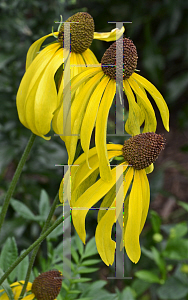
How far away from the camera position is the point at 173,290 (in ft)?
2.75

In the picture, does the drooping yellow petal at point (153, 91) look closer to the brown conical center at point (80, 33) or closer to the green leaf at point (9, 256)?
the brown conical center at point (80, 33)

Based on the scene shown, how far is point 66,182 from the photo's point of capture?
31 cm

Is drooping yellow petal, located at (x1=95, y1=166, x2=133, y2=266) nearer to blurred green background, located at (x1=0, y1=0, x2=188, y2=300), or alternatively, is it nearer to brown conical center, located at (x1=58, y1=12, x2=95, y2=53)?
brown conical center, located at (x1=58, y1=12, x2=95, y2=53)

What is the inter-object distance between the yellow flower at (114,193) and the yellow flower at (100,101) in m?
0.02

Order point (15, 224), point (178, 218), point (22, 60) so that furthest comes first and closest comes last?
1. point (178, 218)
2. point (22, 60)
3. point (15, 224)

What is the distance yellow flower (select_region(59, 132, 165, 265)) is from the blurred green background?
310 millimetres

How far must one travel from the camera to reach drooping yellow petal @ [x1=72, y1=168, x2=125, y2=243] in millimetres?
295

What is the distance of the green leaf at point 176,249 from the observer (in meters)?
0.81

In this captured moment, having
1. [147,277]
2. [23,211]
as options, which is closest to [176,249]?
[147,277]

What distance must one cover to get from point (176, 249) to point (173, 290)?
116 millimetres

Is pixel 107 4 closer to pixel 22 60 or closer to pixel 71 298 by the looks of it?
pixel 22 60

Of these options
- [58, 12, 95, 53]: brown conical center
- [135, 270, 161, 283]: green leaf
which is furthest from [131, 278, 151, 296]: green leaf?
[58, 12, 95, 53]: brown conical center

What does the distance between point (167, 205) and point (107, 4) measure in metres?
1.09

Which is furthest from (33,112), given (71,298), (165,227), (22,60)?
(165,227)
